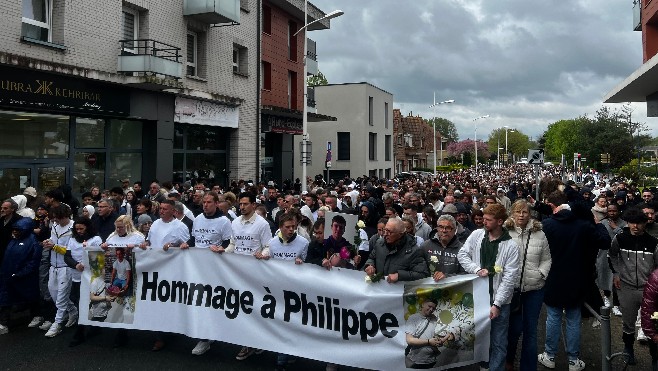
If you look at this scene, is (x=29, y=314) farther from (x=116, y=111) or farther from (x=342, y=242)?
(x=116, y=111)

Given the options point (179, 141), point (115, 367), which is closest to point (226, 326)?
point (115, 367)

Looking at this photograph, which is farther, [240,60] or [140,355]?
[240,60]

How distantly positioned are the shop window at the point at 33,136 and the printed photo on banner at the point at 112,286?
334 inches

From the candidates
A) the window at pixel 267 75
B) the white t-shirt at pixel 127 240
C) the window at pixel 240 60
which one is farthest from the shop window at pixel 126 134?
the white t-shirt at pixel 127 240

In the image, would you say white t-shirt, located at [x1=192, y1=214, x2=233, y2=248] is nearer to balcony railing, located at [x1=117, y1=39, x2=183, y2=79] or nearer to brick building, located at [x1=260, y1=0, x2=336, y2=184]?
balcony railing, located at [x1=117, y1=39, x2=183, y2=79]

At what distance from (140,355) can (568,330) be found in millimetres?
5087

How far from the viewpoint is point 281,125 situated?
27.3 meters

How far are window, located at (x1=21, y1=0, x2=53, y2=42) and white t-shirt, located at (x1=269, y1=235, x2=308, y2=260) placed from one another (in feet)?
35.4

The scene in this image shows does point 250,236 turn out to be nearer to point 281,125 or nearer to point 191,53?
point 191,53

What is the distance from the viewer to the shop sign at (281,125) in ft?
85.0

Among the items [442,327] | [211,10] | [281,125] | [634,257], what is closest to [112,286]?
[442,327]

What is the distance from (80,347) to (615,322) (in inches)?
300

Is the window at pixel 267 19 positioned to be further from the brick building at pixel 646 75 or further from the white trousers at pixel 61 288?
the white trousers at pixel 61 288

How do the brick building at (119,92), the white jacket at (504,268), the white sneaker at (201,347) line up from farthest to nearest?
the brick building at (119,92) < the white sneaker at (201,347) < the white jacket at (504,268)
